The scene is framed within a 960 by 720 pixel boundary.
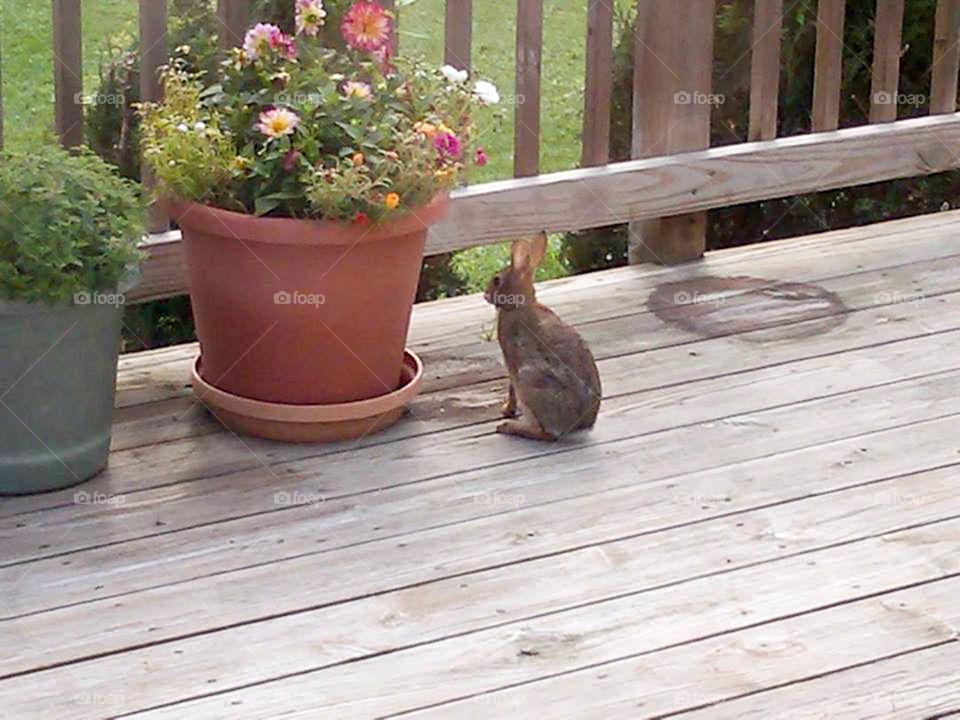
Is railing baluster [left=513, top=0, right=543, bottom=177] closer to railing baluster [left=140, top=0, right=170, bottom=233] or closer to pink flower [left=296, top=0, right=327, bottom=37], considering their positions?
pink flower [left=296, top=0, right=327, bottom=37]

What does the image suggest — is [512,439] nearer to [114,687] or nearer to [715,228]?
[114,687]

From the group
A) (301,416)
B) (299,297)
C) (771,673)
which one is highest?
(299,297)

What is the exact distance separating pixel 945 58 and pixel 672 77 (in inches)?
35.4

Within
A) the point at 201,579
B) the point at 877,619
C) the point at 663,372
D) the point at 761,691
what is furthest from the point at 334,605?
the point at 663,372

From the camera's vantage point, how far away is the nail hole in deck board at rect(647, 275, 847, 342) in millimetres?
4191

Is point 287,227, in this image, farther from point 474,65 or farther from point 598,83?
point 474,65

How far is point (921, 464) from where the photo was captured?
137 inches

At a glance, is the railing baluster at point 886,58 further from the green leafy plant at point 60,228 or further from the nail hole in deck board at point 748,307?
the green leafy plant at point 60,228

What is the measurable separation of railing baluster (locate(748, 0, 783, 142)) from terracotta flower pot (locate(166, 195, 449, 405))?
1.33 m

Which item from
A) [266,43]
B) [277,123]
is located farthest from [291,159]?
[266,43]

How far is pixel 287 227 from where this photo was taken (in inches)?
131

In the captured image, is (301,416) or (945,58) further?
(945,58)

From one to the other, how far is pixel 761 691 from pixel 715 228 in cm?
256

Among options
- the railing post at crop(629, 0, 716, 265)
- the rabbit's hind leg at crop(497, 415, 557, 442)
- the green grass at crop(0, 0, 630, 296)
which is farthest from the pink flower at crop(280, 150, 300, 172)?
the green grass at crop(0, 0, 630, 296)
